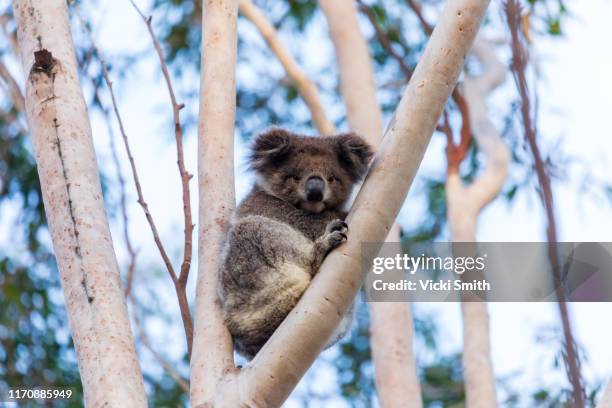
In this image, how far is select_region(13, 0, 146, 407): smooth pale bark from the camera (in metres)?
2.32

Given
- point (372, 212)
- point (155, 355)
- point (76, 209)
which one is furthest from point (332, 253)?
point (155, 355)

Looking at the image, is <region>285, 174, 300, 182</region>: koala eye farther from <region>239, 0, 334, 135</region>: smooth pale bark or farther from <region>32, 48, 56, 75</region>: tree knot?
<region>239, 0, 334, 135</region>: smooth pale bark

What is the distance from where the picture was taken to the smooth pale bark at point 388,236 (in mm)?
4676

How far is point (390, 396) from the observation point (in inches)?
181

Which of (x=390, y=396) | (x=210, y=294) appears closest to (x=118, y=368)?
(x=210, y=294)

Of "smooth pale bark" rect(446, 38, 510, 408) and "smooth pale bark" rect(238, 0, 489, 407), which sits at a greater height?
"smooth pale bark" rect(446, 38, 510, 408)

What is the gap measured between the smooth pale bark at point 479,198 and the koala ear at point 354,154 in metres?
1.60

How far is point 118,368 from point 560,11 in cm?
630

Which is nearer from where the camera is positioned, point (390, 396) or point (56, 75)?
point (56, 75)

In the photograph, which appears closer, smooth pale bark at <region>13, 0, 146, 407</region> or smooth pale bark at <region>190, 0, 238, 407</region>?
smooth pale bark at <region>13, 0, 146, 407</region>

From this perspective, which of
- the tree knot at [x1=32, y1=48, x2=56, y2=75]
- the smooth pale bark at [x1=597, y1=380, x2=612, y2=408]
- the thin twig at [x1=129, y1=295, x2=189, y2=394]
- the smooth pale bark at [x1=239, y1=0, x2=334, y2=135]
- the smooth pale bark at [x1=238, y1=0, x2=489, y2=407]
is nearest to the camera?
the smooth pale bark at [x1=597, y1=380, x2=612, y2=408]

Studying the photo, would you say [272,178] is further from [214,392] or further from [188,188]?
[214,392]

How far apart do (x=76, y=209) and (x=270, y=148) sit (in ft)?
4.57

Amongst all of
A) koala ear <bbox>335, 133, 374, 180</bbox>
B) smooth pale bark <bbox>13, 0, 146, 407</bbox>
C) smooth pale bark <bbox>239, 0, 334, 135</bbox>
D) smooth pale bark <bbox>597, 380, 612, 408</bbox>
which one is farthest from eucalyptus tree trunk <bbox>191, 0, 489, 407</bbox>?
smooth pale bark <bbox>239, 0, 334, 135</bbox>
